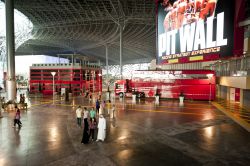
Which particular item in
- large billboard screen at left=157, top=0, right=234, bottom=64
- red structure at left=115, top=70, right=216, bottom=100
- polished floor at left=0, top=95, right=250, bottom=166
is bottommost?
polished floor at left=0, top=95, right=250, bottom=166

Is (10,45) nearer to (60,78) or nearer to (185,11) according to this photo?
(60,78)

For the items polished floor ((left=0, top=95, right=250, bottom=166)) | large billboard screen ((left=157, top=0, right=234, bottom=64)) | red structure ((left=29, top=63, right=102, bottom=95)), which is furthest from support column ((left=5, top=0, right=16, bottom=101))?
large billboard screen ((left=157, top=0, right=234, bottom=64))

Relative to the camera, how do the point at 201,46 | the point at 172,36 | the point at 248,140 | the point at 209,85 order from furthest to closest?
the point at 209,85 → the point at 172,36 → the point at 201,46 → the point at 248,140

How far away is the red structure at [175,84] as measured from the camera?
30483mm

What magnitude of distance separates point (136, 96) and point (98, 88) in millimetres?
16419

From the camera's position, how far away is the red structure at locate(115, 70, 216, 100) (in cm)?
3048

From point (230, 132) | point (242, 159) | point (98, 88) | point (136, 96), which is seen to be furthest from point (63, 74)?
point (242, 159)

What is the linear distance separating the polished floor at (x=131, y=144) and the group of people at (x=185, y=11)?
9.40 metres

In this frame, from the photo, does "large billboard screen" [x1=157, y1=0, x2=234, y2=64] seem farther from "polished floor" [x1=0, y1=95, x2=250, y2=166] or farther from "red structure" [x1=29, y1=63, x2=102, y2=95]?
"red structure" [x1=29, y1=63, x2=102, y2=95]

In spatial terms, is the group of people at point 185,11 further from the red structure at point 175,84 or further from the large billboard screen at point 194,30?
the red structure at point 175,84

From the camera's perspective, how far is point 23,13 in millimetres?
45438

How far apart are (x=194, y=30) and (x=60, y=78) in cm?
3121

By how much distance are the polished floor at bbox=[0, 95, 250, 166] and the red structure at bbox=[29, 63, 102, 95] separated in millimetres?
24307

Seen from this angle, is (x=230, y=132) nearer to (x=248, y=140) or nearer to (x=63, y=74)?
(x=248, y=140)
